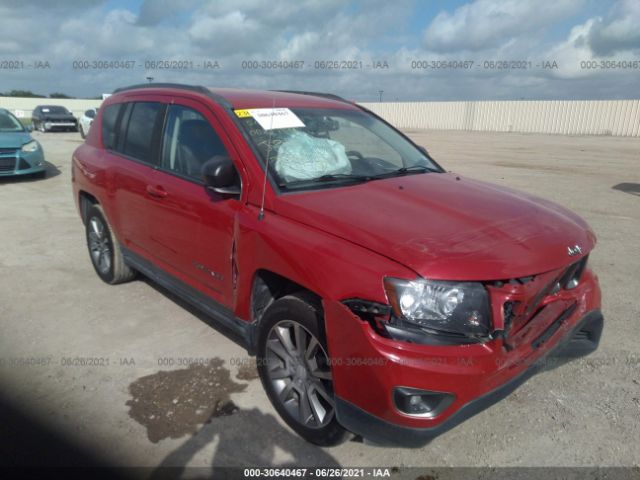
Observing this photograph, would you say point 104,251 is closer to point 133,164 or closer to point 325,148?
point 133,164

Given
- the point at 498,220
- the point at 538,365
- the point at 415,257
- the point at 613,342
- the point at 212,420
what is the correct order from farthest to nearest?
the point at 613,342 < the point at 212,420 < the point at 498,220 < the point at 538,365 < the point at 415,257

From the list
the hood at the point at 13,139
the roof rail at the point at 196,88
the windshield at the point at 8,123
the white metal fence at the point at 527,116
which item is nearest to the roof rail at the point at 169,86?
the roof rail at the point at 196,88

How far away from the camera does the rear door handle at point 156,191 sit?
3.63 metres

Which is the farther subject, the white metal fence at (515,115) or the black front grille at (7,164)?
the white metal fence at (515,115)

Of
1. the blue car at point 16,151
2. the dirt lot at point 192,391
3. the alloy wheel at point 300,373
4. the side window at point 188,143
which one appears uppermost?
the side window at point 188,143

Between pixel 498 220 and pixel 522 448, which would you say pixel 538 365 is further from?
pixel 498 220

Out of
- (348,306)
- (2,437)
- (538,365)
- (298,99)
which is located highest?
(298,99)

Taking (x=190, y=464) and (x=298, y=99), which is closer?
(x=190, y=464)

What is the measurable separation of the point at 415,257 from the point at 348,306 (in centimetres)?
37

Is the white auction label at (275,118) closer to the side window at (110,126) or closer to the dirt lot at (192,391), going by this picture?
the dirt lot at (192,391)

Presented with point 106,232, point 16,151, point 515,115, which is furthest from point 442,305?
point 515,115

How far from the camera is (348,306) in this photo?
7.46 feet

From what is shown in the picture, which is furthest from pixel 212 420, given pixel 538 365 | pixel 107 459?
pixel 538 365

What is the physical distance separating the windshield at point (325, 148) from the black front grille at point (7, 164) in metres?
9.51
